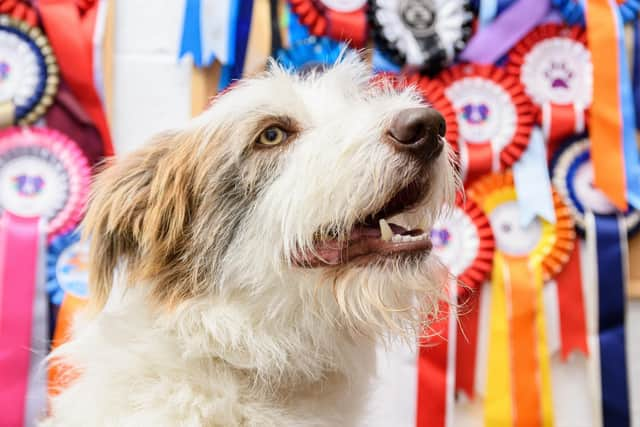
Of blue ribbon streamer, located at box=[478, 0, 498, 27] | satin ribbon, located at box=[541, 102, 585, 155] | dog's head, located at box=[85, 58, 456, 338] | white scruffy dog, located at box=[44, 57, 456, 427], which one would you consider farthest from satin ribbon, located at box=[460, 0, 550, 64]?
white scruffy dog, located at box=[44, 57, 456, 427]

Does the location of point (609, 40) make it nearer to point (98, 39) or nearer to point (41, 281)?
point (98, 39)

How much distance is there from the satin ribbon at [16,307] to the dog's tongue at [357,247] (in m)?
1.31

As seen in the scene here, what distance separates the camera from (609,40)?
85.0 inches

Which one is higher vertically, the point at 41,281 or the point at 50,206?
the point at 50,206

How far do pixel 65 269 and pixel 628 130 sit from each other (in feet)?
6.94

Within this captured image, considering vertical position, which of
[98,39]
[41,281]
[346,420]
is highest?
[98,39]

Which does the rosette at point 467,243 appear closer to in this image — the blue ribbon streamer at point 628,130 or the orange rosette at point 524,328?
the orange rosette at point 524,328

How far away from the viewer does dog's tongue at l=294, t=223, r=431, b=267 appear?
116cm

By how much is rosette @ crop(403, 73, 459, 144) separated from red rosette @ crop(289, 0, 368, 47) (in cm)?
27

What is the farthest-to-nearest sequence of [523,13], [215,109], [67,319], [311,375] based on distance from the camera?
1. [523,13]
2. [67,319]
3. [215,109]
4. [311,375]

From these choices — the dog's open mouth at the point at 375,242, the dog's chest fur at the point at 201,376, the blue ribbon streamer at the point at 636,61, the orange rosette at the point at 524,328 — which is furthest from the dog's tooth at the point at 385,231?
the blue ribbon streamer at the point at 636,61

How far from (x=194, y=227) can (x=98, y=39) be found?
3.77 ft

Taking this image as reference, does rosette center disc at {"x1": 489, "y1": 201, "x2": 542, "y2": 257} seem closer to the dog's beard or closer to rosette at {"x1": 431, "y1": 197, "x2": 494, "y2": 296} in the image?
rosette at {"x1": 431, "y1": 197, "x2": 494, "y2": 296}

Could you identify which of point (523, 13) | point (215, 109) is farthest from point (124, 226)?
point (523, 13)
